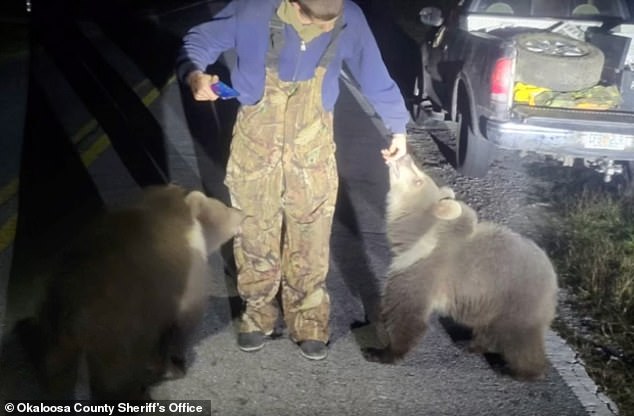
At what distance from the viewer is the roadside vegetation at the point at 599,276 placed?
547 centimetres

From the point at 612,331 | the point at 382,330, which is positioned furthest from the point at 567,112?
the point at 382,330

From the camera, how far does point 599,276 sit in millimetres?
6539

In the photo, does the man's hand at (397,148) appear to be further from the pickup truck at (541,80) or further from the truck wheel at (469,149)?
the truck wheel at (469,149)

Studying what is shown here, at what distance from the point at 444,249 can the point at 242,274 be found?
1.09 meters

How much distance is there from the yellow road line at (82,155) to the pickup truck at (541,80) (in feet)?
11.6

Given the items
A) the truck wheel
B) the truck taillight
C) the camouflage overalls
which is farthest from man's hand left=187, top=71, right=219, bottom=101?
the truck wheel

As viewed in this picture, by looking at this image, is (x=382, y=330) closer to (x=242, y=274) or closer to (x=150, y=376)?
(x=242, y=274)

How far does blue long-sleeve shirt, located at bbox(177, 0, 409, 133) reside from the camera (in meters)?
4.57

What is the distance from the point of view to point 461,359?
537 centimetres

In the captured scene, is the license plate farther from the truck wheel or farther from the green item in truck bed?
the truck wheel

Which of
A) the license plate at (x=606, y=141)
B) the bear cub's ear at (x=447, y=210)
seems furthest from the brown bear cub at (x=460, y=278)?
the license plate at (x=606, y=141)

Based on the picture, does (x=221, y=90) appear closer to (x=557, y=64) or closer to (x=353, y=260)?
(x=353, y=260)

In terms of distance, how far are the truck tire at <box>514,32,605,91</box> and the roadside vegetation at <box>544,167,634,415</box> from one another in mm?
1015

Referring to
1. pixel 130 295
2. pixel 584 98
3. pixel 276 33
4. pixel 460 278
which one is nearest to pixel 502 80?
pixel 584 98
